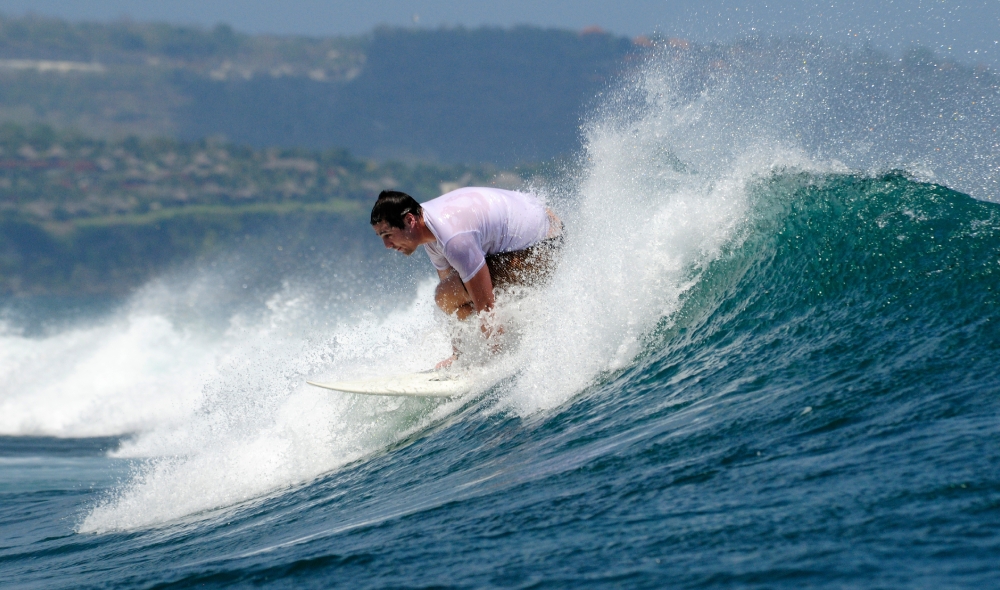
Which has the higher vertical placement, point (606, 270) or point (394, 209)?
point (394, 209)

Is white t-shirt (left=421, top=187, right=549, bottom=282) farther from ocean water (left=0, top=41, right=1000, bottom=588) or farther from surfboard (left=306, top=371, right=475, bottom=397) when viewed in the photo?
surfboard (left=306, top=371, right=475, bottom=397)

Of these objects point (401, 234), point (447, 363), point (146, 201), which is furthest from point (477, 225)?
point (146, 201)

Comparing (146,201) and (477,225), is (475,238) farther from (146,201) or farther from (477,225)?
(146,201)

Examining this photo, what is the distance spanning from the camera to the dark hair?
17.9ft

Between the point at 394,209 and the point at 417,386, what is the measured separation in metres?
1.38

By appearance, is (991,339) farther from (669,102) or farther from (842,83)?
(842,83)

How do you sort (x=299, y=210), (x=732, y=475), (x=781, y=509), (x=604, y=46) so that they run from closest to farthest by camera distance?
(x=781, y=509)
(x=732, y=475)
(x=299, y=210)
(x=604, y=46)

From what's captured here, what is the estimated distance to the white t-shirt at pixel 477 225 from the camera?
5.68 meters

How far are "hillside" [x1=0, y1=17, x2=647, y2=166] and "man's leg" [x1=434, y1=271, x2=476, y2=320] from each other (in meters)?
104

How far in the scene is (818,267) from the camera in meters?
5.79

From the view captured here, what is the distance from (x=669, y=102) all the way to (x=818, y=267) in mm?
2592

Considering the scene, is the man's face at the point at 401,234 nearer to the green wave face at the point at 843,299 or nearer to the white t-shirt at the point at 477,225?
the white t-shirt at the point at 477,225

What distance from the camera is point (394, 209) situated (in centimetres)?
546

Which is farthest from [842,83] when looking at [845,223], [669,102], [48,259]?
Answer: [48,259]
